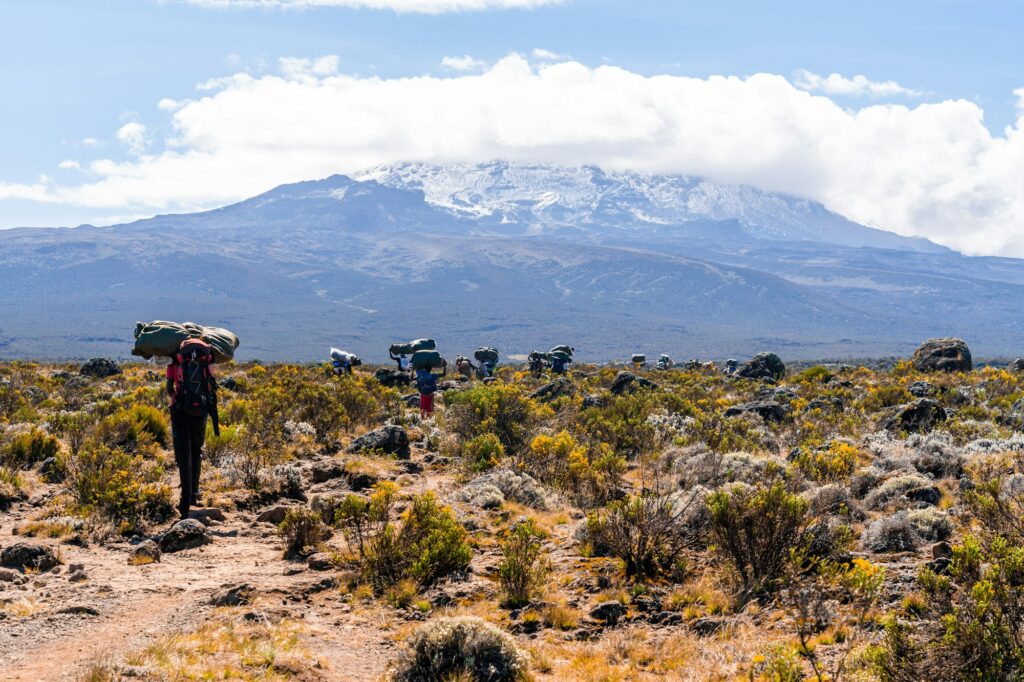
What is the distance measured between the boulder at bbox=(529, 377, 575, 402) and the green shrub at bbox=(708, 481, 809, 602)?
1636 centimetres

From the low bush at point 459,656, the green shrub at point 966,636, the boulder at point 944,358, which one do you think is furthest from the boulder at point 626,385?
the green shrub at point 966,636

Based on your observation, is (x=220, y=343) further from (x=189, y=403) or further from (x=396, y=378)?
(x=396, y=378)

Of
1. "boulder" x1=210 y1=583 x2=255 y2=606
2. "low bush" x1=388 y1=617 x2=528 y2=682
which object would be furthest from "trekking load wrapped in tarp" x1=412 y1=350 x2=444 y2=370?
"low bush" x1=388 y1=617 x2=528 y2=682

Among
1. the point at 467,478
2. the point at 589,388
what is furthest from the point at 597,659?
the point at 589,388

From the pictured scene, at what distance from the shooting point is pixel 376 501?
8.63 metres

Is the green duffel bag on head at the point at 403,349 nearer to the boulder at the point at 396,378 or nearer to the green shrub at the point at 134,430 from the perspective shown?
the boulder at the point at 396,378

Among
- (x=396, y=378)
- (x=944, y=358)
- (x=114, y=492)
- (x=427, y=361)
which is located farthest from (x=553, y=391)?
(x=944, y=358)

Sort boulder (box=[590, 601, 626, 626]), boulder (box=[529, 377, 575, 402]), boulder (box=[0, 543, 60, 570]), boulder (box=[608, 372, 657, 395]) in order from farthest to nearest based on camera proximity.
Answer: boulder (box=[608, 372, 657, 395])
boulder (box=[529, 377, 575, 402])
boulder (box=[0, 543, 60, 570])
boulder (box=[590, 601, 626, 626])

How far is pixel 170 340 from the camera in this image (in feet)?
34.3

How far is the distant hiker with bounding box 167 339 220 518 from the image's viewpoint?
10.1 m

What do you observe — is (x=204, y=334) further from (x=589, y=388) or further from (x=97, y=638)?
(x=589, y=388)

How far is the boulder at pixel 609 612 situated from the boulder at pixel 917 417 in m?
11.1

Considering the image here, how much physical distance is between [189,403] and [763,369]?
99.7 ft

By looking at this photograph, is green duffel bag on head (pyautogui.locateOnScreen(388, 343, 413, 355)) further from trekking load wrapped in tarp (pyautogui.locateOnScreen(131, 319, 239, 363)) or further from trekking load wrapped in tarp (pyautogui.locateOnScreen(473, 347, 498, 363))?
trekking load wrapped in tarp (pyautogui.locateOnScreen(131, 319, 239, 363))
